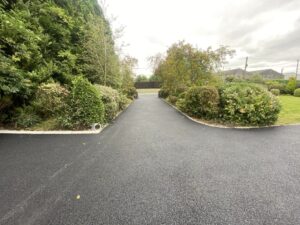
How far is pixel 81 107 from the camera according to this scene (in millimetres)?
5672

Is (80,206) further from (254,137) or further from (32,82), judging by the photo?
(32,82)

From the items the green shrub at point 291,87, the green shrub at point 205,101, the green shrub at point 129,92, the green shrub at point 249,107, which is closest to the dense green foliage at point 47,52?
the green shrub at point 129,92

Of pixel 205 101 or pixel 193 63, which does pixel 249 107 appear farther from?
pixel 193 63

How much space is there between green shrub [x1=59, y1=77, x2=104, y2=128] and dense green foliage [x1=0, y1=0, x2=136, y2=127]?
0.32 metres

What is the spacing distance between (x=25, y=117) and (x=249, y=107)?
8.68m

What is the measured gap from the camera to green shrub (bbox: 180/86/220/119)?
269 inches

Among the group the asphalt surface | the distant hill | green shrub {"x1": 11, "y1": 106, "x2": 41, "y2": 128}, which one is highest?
the distant hill

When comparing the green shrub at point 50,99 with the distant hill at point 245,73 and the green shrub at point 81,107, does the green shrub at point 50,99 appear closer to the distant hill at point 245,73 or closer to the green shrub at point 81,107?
the green shrub at point 81,107

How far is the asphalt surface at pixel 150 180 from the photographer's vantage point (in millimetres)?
2049

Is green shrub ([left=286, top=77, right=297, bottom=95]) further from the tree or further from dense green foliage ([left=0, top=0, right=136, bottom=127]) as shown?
dense green foliage ([left=0, top=0, right=136, bottom=127])

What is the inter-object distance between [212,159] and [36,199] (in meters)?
3.34

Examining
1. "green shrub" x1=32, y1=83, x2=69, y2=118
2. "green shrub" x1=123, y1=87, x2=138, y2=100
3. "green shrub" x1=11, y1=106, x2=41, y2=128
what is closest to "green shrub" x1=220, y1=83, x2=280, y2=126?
"green shrub" x1=32, y1=83, x2=69, y2=118

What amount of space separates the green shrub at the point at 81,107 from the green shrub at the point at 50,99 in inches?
19.4

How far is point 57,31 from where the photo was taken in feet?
30.4
